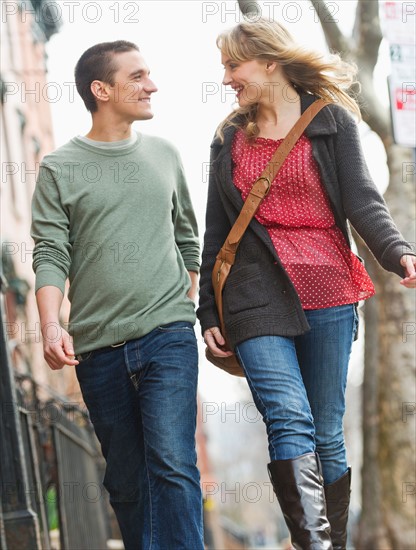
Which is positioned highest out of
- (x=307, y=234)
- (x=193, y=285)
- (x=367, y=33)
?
(x=367, y=33)

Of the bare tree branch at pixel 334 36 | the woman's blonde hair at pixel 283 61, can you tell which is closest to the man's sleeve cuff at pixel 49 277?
the woman's blonde hair at pixel 283 61

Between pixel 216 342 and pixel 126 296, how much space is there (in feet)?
1.47

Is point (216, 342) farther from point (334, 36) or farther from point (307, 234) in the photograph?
point (334, 36)

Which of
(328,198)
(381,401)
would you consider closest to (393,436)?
(381,401)

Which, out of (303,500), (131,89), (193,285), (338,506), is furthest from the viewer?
(193,285)

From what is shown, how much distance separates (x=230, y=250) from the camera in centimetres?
425

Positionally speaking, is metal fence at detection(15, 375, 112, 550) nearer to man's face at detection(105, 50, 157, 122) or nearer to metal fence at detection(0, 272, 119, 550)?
metal fence at detection(0, 272, 119, 550)

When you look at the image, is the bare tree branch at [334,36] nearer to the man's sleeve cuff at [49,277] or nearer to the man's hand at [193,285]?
the man's hand at [193,285]

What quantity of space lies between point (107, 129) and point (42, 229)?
553mm

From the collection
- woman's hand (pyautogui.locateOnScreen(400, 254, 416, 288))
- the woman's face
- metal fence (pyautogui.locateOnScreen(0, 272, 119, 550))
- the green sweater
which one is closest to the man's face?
the green sweater

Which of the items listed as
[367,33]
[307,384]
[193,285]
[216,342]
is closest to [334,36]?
[367,33]

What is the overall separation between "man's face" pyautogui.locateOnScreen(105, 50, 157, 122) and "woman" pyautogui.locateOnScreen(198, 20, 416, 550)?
1.16 feet

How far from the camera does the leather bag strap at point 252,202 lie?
13.7ft

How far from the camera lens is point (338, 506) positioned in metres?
4.24
